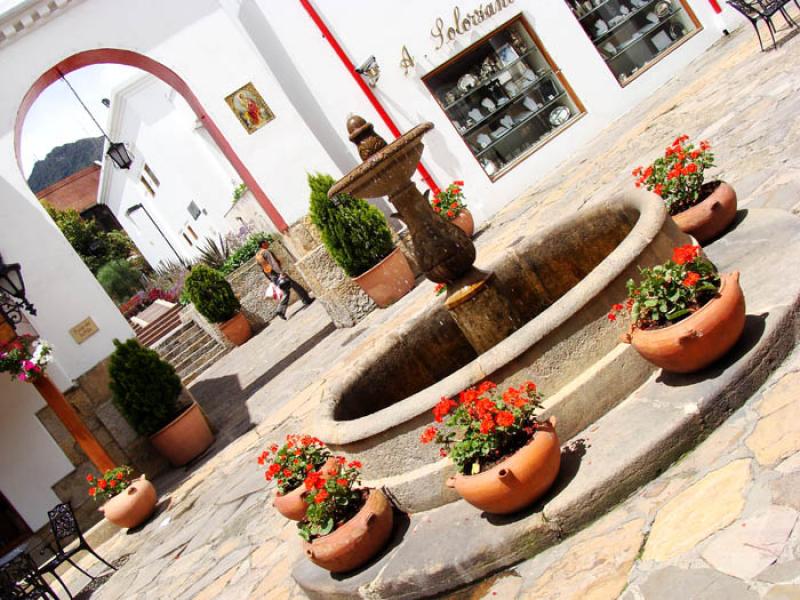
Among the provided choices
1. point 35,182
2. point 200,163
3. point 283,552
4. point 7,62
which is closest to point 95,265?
point 200,163

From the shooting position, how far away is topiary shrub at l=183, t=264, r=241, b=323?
587 inches

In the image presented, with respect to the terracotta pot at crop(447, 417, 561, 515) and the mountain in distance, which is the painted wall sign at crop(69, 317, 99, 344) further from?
the mountain in distance

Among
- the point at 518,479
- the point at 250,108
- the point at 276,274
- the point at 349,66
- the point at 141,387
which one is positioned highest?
the point at 250,108

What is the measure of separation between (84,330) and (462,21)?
7357 mm

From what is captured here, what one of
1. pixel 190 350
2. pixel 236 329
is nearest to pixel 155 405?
pixel 236 329

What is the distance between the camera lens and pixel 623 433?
3441 millimetres

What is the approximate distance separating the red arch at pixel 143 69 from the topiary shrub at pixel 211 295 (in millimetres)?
3469

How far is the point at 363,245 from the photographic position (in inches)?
402

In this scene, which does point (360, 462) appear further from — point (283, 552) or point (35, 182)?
point (35, 182)

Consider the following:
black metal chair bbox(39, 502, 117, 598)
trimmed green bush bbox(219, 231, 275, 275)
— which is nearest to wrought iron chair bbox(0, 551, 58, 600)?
black metal chair bbox(39, 502, 117, 598)

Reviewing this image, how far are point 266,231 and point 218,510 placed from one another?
11.4 m

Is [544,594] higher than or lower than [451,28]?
lower

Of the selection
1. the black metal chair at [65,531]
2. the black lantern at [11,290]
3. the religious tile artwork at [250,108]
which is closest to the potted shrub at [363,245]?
the religious tile artwork at [250,108]

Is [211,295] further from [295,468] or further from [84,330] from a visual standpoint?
[295,468]
